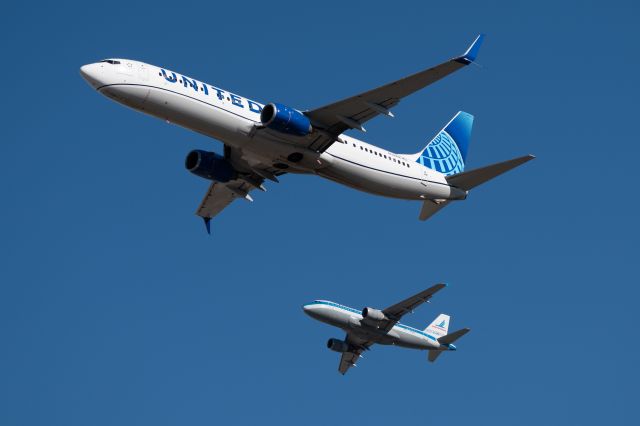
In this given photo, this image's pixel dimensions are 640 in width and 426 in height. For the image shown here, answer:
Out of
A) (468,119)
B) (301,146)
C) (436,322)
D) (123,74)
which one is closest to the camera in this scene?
(123,74)

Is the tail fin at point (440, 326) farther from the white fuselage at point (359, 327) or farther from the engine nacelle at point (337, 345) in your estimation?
the engine nacelle at point (337, 345)

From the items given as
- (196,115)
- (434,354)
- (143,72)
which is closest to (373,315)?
(434,354)

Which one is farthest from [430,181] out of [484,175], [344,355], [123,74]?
[344,355]

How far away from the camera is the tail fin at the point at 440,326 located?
3179 inches

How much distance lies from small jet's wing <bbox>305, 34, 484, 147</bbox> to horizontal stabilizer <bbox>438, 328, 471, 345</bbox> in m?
29.5

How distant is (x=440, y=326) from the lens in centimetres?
8231

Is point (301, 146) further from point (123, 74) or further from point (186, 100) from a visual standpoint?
point (123, 74)

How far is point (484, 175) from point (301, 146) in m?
10.2

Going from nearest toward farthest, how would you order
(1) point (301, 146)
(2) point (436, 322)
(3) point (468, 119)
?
(1) point (301, 146)
(3) point (468, 119)
(2) point (436, 322)

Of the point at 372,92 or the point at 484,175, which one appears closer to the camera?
the point at 372,92

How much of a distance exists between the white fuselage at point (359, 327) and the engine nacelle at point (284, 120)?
98.9 ft

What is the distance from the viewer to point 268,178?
45875 millimetres

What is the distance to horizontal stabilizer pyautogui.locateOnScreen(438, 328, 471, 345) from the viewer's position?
219 ft

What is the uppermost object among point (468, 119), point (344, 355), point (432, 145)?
point (468, 119)
